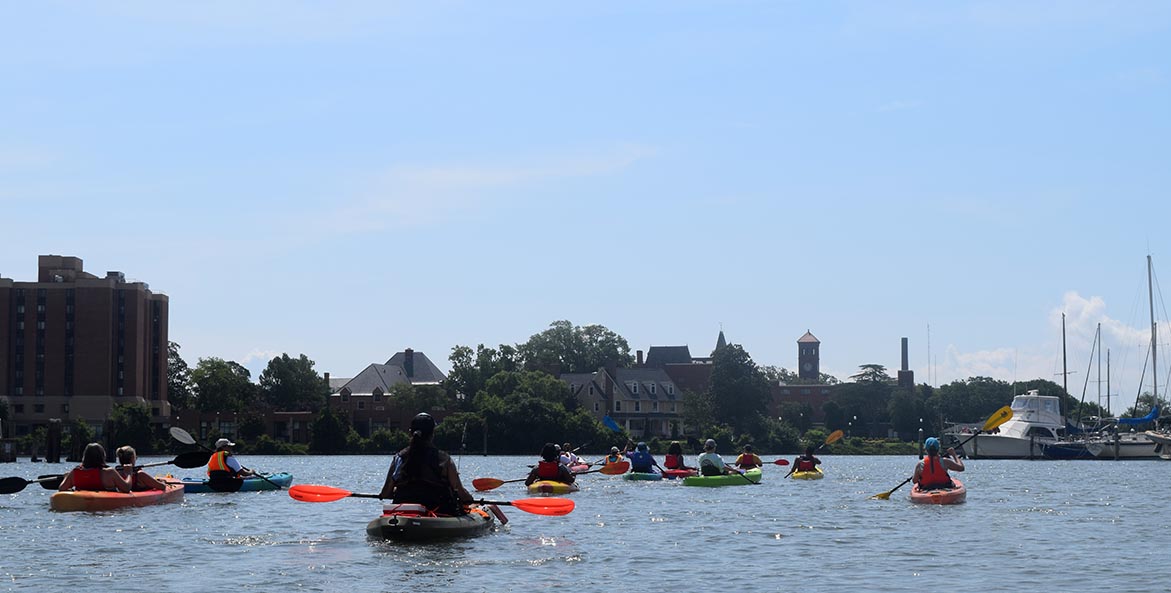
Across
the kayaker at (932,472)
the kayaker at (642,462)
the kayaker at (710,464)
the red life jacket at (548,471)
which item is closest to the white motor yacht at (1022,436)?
the kayaker at (642,462)

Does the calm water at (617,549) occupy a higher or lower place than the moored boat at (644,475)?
lower

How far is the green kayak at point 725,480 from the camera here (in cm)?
4600

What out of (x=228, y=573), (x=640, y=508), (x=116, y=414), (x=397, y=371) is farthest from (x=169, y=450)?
(x=228, y=573)

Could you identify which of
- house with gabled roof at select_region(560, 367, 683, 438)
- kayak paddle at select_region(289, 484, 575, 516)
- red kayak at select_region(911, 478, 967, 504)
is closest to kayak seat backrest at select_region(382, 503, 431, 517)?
kayak paddle at select_region(289, 484, 575, 516)

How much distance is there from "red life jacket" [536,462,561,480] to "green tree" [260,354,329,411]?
110 metres

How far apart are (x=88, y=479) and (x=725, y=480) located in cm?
2229

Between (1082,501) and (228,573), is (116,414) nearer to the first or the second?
(1082,501)

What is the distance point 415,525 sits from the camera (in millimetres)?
22234

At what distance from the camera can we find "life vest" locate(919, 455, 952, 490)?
35.7 m

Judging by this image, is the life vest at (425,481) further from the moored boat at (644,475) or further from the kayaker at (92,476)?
the moored boat at (644,475)

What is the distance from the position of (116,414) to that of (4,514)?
8532 centimetres

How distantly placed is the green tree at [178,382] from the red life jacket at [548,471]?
113 meters

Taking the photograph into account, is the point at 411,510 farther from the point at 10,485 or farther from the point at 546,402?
the point at 546,402

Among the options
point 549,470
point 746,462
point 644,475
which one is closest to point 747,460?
point 746,462
